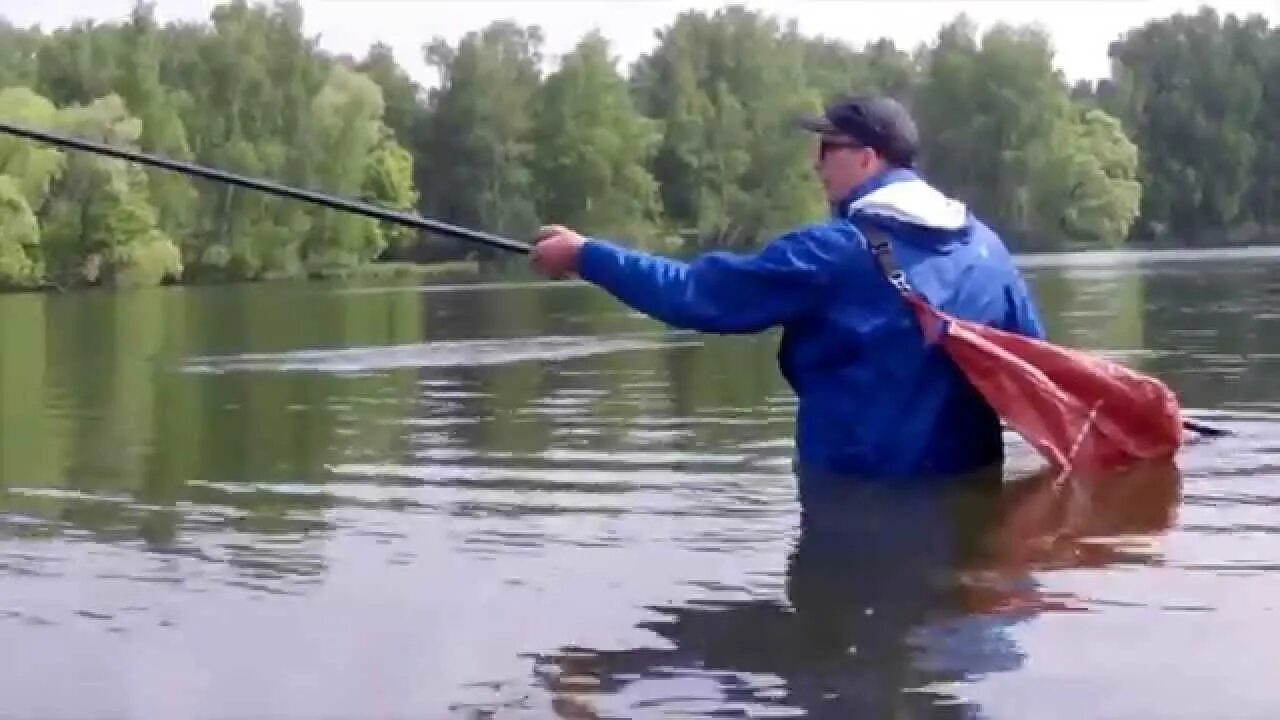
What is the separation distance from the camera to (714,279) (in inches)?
316

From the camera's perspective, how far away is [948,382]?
848 centimetres

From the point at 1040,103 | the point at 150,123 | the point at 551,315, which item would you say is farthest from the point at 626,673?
the point at 1040,103

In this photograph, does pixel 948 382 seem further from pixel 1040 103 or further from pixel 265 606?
pixel 1040 103

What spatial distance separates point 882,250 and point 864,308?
0.23 m

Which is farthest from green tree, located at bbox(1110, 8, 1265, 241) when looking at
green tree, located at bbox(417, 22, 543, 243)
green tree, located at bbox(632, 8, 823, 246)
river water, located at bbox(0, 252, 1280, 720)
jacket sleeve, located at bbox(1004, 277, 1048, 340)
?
jacket sleeve, located at bbox(1004, 277, 1048, 340)

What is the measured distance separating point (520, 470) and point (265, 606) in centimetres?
417

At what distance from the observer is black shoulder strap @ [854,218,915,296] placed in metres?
8.19

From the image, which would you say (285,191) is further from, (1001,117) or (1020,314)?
(1001,117)

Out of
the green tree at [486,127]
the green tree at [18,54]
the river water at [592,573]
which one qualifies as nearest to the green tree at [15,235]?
the green tree at [18,54]

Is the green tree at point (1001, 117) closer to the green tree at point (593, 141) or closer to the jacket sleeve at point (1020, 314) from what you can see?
the green tree at point (593, 141)

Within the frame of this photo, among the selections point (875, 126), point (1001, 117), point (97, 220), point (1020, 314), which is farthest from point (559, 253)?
point (1001, 117)

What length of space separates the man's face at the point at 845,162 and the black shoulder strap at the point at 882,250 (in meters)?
0.24

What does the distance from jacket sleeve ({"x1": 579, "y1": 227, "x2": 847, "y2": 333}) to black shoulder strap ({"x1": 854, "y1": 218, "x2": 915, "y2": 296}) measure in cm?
14

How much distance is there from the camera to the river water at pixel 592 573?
582 cm
